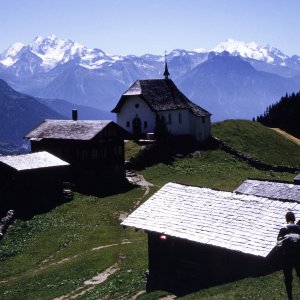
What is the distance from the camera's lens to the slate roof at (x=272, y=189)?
1452 inches

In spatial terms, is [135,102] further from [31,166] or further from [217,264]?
[217,264]

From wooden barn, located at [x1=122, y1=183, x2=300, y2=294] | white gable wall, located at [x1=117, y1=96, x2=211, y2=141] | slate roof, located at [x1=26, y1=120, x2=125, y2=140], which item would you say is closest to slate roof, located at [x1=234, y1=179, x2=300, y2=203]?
wooden barn, located at [x1=122, y1=183, x2=300, y2=294]

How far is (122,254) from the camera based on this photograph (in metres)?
35.7

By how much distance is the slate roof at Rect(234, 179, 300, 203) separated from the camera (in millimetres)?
36875

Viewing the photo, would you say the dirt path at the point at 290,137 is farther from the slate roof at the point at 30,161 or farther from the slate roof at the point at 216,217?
the slate roof at the point at 216,217

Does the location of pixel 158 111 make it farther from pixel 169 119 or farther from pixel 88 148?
pixel 88 148

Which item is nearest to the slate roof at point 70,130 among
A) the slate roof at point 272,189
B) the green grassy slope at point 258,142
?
the slate roof at point 272,189

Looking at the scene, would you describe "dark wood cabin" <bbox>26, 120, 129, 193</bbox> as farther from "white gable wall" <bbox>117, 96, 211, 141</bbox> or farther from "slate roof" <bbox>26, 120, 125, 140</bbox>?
"white gable wall" <bbox>117, 96, 211, 141</bbox>

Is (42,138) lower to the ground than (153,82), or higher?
lower

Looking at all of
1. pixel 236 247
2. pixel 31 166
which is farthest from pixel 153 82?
pixel 236 247

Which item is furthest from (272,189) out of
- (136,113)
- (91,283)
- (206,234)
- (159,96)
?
(159,96)

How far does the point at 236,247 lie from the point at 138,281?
7763 millimetres

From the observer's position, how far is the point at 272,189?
38.6 meters

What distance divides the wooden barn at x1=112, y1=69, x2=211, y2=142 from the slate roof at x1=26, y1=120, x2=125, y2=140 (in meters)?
15.3
